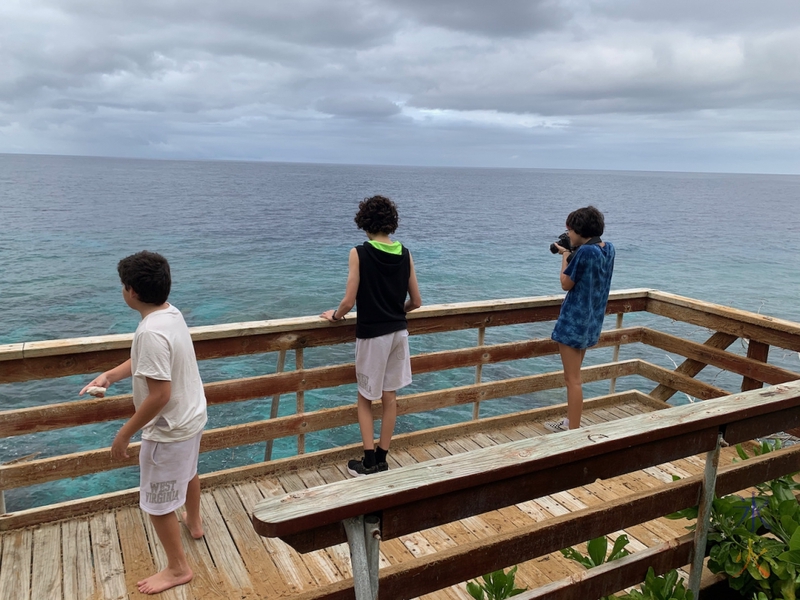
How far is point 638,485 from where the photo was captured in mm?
3992

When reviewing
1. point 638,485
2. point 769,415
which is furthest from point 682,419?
point 638,485

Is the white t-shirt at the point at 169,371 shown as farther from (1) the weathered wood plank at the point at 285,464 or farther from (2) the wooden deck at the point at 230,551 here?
(1) the weathered wood plank at the point at 285,464

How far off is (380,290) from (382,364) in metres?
0.49

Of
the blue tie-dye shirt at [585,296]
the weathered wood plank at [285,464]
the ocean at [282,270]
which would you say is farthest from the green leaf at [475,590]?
the ocean at [282,270]

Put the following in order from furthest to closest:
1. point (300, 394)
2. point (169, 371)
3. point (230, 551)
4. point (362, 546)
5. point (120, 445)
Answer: point (300, 394), point (230, 551), point (120, 445), point (169, 371), point (362, 546)

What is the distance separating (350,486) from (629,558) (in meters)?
1.16

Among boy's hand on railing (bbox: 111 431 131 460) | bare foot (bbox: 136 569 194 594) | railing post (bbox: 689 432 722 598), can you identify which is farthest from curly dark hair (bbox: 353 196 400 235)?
railing post (bbox: 689 432 722 598)

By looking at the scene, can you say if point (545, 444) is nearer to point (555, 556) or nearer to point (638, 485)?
point (555, 556)

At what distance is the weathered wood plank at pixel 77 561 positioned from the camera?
283 cm

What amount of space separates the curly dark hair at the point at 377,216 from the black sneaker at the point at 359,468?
1567mm

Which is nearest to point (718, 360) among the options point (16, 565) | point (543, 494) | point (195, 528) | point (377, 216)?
point (377, 216)

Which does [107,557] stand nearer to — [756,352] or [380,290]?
[380,290]

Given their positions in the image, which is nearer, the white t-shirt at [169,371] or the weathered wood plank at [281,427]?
the white t-shirt at [169,371]

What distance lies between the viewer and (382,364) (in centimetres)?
372
